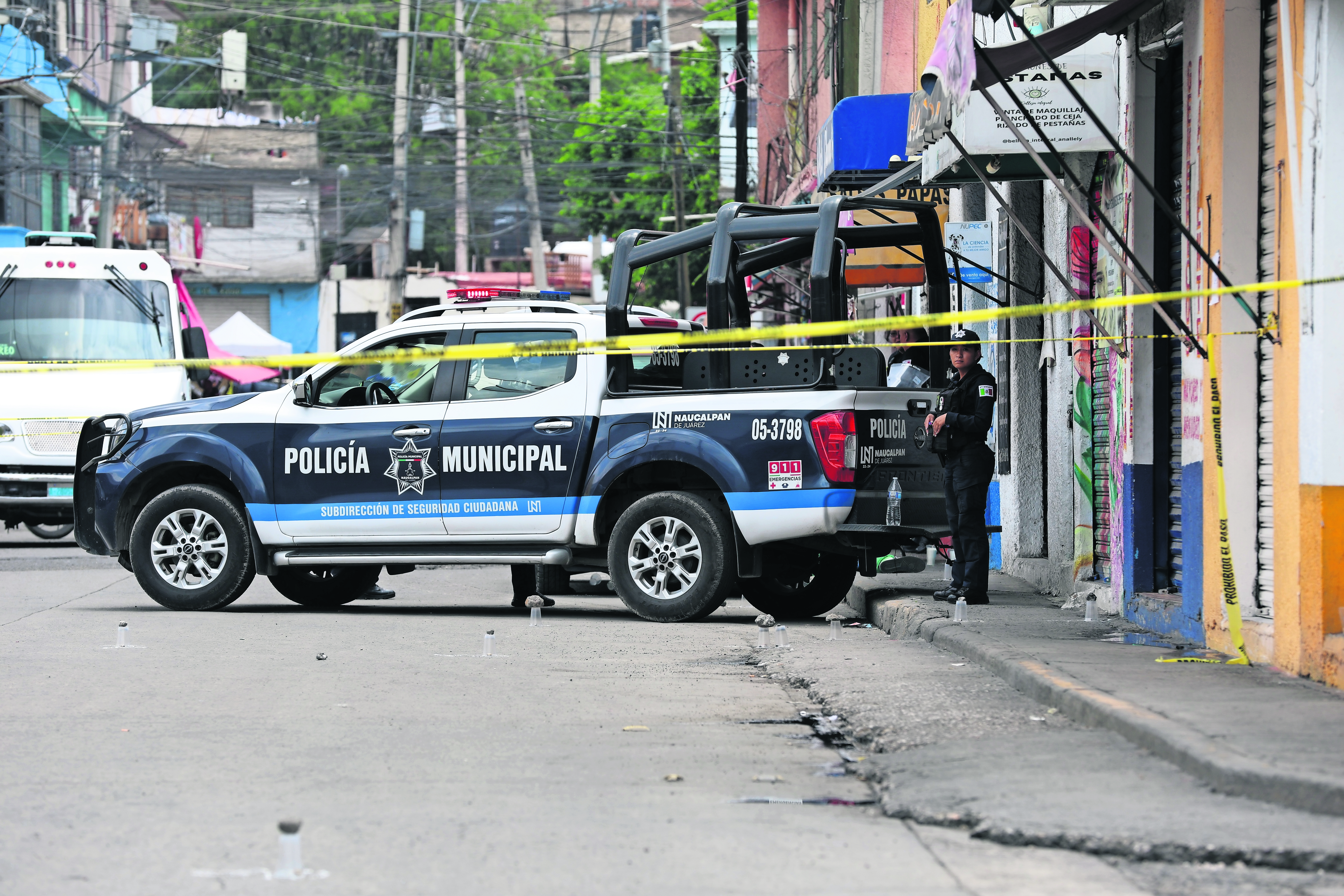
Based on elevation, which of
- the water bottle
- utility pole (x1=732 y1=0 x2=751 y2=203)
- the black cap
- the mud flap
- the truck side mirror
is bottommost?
the mud flap

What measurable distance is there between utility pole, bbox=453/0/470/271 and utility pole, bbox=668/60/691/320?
6.11m

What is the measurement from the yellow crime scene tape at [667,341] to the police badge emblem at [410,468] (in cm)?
60

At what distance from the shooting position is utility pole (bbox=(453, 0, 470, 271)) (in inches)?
1925

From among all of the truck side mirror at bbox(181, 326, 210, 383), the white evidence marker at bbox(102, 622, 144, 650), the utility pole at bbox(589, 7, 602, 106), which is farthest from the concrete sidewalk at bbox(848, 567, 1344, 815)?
the utility pole at bbox(589, 7, 602, 106)

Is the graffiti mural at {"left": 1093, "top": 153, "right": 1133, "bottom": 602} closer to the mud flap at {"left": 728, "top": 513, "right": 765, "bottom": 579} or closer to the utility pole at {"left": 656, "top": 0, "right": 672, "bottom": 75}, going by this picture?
the mud flap at {"left": 728, "top": 513, "right": 765, "bottom": 579}

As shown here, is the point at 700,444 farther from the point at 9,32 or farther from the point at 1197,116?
the point at 9,32

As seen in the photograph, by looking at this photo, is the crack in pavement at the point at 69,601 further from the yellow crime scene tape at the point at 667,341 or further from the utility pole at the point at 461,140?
the utility pole at the point at 461,140

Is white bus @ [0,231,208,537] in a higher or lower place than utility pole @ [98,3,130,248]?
lower

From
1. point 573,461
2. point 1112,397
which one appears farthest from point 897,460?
point 573,461

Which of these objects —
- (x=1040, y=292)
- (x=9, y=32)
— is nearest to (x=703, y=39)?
(x=9, y=32)

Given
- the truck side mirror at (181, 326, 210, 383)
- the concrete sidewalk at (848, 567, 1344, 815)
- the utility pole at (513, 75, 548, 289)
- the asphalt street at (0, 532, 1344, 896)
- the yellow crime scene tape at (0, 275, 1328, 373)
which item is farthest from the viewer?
the utility pole at (513, 75, 548, 289)

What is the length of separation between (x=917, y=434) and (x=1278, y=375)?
341 cm

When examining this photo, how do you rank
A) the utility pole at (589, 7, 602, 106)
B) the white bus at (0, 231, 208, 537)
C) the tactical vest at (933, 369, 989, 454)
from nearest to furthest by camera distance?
the tactical vest at (933, 369, 989, 454) < the white bus at (0, 231, 208, 537) < the utility pole at (589, 7, 602, 106)

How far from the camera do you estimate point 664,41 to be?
43500 mm
